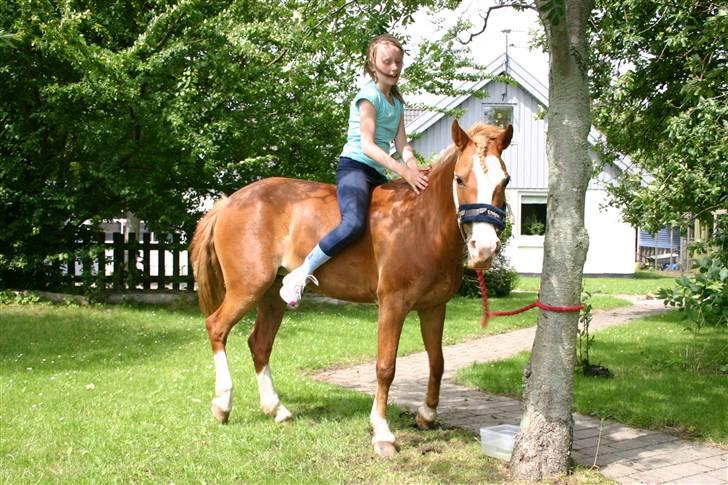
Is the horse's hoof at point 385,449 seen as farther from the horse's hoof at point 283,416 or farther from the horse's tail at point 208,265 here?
the horse's tail at point 208,265

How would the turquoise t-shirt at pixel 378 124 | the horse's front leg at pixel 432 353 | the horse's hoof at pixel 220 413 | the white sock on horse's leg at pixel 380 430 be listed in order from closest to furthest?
the white sock on horse's leg at pixel 380 430 < the turquoise t-shirt at pixel 378 124 < the horse's front leg at pixel 432 353 < the horse's hoof at pixel 220 413

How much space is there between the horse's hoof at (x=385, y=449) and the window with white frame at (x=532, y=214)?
19.9m

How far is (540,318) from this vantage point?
4.29m

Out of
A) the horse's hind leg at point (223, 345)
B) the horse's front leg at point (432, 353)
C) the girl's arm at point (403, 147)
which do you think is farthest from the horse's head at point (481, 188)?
the horse's hind leg at point (223, 345)

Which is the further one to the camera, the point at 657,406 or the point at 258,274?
the point at 657,406

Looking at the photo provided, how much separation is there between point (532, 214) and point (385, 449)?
67.9 feet

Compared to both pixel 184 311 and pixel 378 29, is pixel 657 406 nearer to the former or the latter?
pixel 378 29

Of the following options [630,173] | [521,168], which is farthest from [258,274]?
[521,168]

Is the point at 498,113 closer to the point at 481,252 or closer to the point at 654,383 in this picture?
the point at 654,383

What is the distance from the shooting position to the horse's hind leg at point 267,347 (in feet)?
17.9

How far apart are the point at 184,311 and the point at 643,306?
10297 millimetres

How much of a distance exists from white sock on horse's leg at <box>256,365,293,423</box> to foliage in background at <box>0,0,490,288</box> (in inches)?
245

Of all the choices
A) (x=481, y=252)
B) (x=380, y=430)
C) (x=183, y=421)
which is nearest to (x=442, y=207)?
(x=481, y=252)

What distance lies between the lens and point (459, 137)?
14.0 feet
